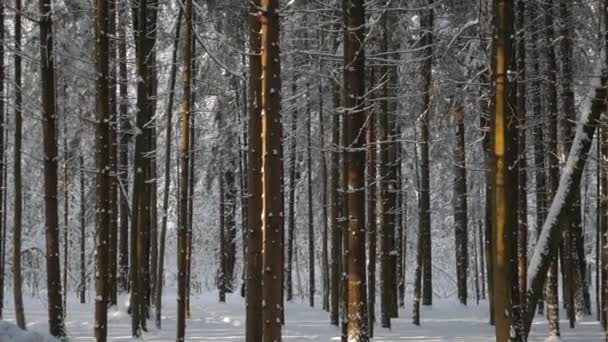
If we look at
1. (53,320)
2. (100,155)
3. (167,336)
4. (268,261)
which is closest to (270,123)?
(268,261)

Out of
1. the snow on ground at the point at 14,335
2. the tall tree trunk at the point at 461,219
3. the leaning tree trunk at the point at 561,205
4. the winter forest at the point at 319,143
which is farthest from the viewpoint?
the tall tree trunk at the point at 461,219

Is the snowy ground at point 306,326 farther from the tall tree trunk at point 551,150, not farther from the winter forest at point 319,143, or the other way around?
the tall tree trunk at point 551,150

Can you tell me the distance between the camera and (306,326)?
61.1 ft

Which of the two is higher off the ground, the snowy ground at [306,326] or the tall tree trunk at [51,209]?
the tall tree trunk at [51,209]

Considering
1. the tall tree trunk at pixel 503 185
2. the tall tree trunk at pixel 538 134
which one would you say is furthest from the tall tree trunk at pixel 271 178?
the tall tree trunk at pixel 538 134

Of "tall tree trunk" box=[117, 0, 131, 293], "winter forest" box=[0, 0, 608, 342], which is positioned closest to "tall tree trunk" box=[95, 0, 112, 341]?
"winter forest" box=[0, 0, 608, 342]

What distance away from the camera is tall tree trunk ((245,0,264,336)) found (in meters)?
8.84

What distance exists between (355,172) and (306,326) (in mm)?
9305

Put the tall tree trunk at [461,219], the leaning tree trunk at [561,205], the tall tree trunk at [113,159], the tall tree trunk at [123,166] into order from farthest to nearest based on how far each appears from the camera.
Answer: the tall tree trunk at [461,219] → the tall tree trunk at [123,166] → the tall tree trunk at [113,159] → the leaning tree trunk at [561,205]

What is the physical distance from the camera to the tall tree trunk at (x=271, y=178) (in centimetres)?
776

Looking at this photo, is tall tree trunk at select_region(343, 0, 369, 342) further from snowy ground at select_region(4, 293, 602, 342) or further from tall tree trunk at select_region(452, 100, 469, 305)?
tall tree trunk at select_region(452, 100, 469, 305)

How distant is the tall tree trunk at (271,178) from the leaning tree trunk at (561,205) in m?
6.17

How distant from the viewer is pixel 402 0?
49.3ft

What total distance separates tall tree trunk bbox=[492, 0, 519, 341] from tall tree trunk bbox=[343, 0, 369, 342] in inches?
91.3
